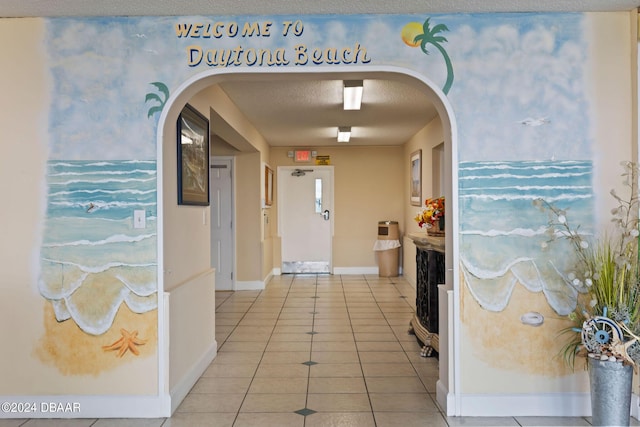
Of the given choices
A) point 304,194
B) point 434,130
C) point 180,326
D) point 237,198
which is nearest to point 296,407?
point 180,326

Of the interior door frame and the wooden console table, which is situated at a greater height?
the interior door frame

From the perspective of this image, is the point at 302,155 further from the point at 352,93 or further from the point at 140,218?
the point at 140,218

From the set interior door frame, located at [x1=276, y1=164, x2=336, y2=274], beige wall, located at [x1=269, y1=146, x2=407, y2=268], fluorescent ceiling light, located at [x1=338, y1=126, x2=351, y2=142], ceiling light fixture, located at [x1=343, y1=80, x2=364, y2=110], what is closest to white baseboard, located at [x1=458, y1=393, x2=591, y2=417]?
ceiling light fixture, located at [x1=343, y1=80, x2=364, y2=110]

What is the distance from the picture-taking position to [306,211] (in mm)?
9680

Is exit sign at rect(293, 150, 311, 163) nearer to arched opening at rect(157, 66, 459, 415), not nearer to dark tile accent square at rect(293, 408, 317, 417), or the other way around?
arched opening at rect(157, 66, 459, 415)

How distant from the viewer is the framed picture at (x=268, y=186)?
27.8 feet

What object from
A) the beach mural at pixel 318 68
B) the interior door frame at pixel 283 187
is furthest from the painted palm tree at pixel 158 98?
the interior door frame at pixel 283 187

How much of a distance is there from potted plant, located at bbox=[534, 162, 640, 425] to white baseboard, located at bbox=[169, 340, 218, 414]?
244 cm

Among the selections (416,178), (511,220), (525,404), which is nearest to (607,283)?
(511,220)

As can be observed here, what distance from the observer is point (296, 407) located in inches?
131

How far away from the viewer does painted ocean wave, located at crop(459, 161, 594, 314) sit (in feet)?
10.5

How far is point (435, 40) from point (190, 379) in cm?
284

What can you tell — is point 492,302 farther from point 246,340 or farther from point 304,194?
point 304,194

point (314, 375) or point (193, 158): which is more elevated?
point (193, 158)
